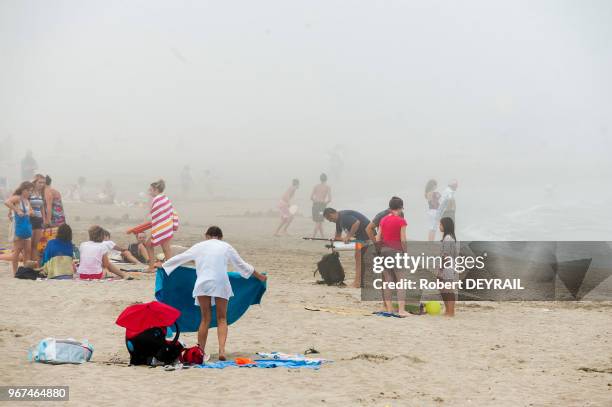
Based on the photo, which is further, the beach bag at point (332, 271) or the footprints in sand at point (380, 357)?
the beach bag at point (332, 271)

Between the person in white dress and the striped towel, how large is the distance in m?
5.69

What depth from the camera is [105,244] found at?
13375 millimetres

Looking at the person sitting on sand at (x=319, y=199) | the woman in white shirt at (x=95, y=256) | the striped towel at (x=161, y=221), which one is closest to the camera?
the woman in white shirt at (x=95, y=256)

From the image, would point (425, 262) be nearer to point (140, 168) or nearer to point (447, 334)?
point (447, 334)

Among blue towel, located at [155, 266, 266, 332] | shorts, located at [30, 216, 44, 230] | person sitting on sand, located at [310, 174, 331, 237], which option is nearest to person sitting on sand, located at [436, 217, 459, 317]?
blue towel, located at [155, 266, 266, 332]

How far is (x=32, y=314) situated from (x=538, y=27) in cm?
16823

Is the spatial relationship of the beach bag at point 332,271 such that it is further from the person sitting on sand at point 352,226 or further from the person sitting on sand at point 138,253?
the person sitting on sand at point 138,253

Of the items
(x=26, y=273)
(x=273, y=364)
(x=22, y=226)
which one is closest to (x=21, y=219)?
(x=22, y=226)

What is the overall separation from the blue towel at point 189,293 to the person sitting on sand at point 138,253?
21.4ft

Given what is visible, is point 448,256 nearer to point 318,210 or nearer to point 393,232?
point 393,232

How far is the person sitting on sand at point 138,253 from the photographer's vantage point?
1584cm

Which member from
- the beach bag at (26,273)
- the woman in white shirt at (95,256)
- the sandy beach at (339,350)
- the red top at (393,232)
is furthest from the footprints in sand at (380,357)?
the beach bag at (26,273)

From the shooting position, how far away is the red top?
1177 cm

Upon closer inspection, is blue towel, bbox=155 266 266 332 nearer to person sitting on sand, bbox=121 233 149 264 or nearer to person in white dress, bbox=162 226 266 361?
person in white dress, bbox=162 226 266 361
